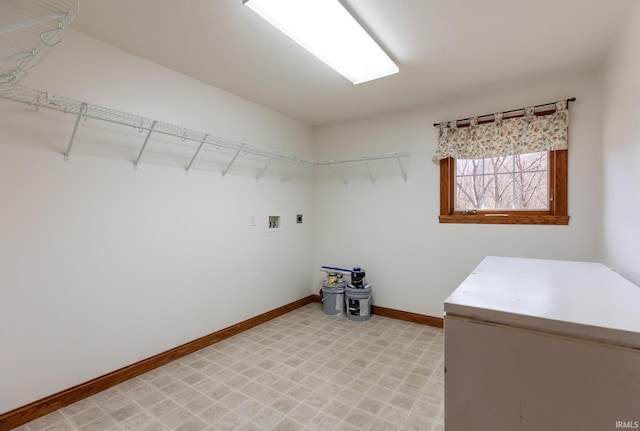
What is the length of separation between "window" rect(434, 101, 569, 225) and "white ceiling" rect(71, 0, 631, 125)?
0.47m

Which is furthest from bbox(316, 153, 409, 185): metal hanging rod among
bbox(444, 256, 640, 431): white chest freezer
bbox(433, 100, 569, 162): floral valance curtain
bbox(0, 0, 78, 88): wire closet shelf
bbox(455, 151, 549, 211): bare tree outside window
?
bbox(0, 0, 78, 88): wire closet shelf

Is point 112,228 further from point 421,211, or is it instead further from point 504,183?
point 504,183

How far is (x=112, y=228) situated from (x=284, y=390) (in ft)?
5.69

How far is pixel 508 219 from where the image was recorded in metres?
2.88

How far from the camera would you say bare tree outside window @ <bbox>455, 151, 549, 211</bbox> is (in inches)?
111

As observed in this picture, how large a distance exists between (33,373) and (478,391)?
98.1 inches

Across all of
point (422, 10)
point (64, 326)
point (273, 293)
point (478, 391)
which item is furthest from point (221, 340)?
point (422, 10)

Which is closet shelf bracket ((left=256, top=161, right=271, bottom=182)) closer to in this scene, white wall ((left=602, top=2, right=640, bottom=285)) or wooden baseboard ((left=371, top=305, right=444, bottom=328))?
wooden baseboard ((left=371, top=305, right=444, bottom=328))

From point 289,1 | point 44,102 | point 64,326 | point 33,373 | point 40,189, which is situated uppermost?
point 289,1

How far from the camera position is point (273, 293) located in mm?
3557

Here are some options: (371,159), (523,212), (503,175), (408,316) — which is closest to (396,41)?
(371,159)

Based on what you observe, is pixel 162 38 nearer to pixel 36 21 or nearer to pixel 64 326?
pixel 36 21

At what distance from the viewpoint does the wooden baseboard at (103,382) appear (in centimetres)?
175

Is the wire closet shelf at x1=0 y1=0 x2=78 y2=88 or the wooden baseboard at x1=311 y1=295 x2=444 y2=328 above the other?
the wire closet shelf at x1=0 y1=0 x2=78 y2=88
